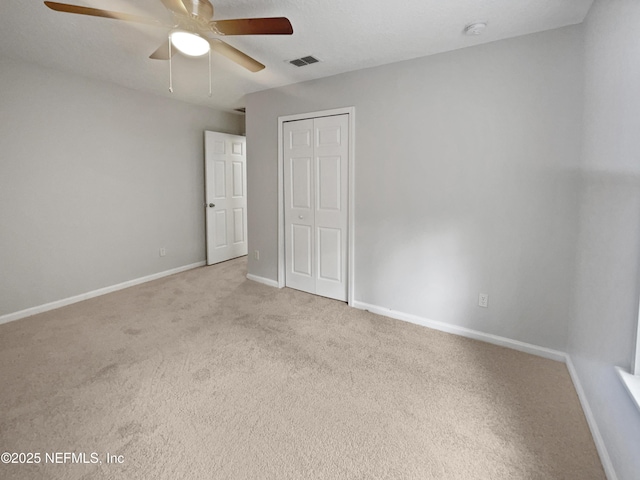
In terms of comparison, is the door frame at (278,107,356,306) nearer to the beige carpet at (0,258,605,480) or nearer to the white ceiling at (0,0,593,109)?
the white ceiling at (0,0,593,109)

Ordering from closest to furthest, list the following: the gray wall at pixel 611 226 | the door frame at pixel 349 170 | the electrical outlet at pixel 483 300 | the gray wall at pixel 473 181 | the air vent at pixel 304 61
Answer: the gray wall at pixel 611 226 → the gray wall at pixel 473 181 → the electrical outlet at pixel 483 300 → the air vent at pixel 304 61 → the door frame at pixel 349 170

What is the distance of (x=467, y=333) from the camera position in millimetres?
2730

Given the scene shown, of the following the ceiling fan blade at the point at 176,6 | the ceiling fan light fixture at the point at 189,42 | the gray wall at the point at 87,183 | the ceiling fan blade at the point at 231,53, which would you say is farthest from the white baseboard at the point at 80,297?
the ceiling fan blade at the point at 176,6

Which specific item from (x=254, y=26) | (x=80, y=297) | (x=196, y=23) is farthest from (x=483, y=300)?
(x=80, y=297)

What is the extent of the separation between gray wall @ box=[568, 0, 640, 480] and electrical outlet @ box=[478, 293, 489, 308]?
612 millimetres

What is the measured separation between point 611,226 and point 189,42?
2556mm

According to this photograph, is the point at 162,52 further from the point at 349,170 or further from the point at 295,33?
the point at 349,170

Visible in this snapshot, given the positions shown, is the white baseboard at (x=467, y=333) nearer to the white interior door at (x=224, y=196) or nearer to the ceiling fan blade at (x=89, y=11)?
the white interior door at (x=224, y=196)

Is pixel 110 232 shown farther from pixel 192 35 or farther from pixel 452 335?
pixel 452 335

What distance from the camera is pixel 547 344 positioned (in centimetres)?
241

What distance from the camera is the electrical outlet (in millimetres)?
2627

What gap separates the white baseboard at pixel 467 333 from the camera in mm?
2402

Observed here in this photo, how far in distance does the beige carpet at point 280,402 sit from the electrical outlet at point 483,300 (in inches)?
13.0

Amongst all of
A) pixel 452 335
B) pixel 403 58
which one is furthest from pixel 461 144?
pixel 452 335
